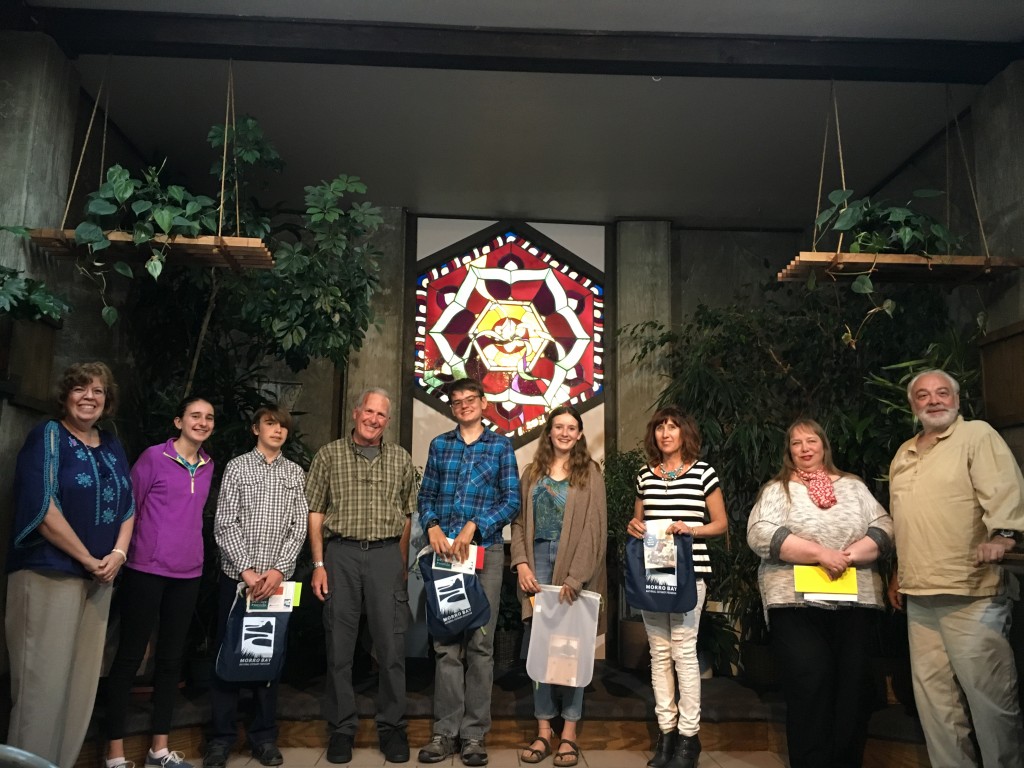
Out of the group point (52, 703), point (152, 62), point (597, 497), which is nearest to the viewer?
point (52, 703)

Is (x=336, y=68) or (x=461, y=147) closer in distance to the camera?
(x=336, y=68)

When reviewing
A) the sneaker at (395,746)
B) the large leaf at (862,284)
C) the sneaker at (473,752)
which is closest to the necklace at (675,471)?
the large leaf at (862,284)

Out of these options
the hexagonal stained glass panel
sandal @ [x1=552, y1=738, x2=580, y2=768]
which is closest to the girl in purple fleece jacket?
sandal @ [x1=552, y1=738, x2=580, y2=768]

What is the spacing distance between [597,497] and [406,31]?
2.22 meters

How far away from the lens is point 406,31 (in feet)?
12.5

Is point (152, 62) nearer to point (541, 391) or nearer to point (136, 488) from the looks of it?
point (136, 488)

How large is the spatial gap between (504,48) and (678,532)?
2.25 meters

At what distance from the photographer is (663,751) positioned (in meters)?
3.41

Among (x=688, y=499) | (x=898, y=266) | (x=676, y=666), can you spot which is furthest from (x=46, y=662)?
(x=898, y=266)

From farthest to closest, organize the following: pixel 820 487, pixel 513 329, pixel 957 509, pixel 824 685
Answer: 1. pixel 513 329
2. pixel 820 487
3. pixel 824 685
4. pixel 957 509

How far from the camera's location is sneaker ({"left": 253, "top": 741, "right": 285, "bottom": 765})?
339 cm

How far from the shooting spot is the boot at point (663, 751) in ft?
11.1

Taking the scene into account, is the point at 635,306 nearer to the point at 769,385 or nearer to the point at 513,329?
the point at 513,329

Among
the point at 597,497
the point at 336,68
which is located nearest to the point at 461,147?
the point at 336,68
